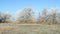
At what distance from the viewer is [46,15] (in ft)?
100

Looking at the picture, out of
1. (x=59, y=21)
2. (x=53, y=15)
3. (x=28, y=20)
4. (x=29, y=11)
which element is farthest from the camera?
(x=29, y=11)

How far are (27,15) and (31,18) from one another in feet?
4.94

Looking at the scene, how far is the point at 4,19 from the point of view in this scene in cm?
3394

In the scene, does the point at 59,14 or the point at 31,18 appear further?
the point at 31,18

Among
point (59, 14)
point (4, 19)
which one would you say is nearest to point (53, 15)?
point (59, 14)

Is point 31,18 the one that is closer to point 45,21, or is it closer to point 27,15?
point 27,15

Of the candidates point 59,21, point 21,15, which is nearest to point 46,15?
point 59,21

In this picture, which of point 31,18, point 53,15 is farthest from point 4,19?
point 53,15

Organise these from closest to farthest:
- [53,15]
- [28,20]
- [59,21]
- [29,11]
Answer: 1. [59,21]
2. [53,15]
3. [28,20]
4. [29,11]

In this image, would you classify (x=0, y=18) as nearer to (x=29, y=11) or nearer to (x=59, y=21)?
(x=29, y=11)

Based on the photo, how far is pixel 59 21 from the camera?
1100 inches

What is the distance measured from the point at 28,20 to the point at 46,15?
13.4ft

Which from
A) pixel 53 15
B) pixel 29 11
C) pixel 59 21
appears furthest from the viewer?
pixel 29 11

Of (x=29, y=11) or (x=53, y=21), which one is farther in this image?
(x=29, y=11)
